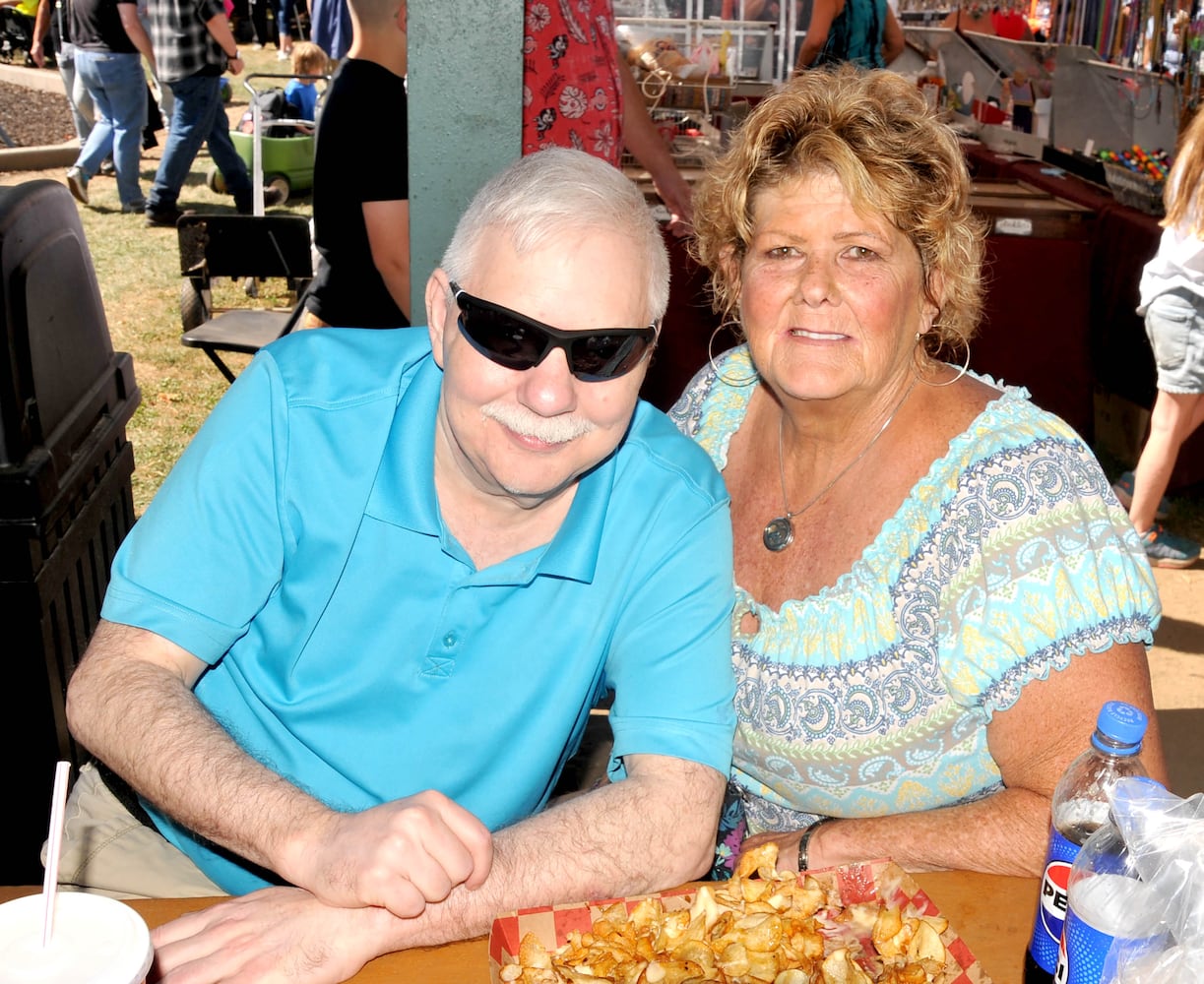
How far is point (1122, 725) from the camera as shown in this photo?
1.20 meters

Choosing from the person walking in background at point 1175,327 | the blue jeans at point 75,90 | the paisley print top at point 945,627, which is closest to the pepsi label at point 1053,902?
the paisley print top at point 945,627

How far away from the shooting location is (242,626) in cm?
175

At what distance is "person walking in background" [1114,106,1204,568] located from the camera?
4387 mm

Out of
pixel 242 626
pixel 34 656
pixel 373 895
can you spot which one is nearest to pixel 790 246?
pixel 242 626

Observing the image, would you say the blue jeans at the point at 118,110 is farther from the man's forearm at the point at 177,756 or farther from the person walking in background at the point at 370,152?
the man's forearm at the point at 177,756

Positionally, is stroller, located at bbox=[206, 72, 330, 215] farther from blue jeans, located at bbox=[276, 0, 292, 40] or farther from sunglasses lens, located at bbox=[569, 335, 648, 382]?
sunglasses lens, located at bbox=[569, 335, 648, 382]

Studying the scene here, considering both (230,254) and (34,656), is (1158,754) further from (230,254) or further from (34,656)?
(230,254)

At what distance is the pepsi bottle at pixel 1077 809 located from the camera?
1218mm

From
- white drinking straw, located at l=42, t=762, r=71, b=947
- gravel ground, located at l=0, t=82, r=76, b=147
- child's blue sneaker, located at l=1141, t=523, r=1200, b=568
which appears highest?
white drinking straw, located at l=42, t=762, r=71, b=947

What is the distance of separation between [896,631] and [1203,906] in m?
0.79

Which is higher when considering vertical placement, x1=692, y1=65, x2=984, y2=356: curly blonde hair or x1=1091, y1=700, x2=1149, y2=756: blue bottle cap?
x1=692, y1=65, x2=984, y2=356: curly blonde hair

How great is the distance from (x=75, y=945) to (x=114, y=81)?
32.9 ft

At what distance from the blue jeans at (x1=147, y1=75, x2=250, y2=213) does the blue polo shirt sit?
8.57 meters

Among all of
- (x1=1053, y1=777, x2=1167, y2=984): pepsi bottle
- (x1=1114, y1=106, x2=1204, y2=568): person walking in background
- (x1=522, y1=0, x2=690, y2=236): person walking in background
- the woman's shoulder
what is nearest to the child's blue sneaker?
(x1=1114, y1=106, x2=1204, y2=568): person walking in background
